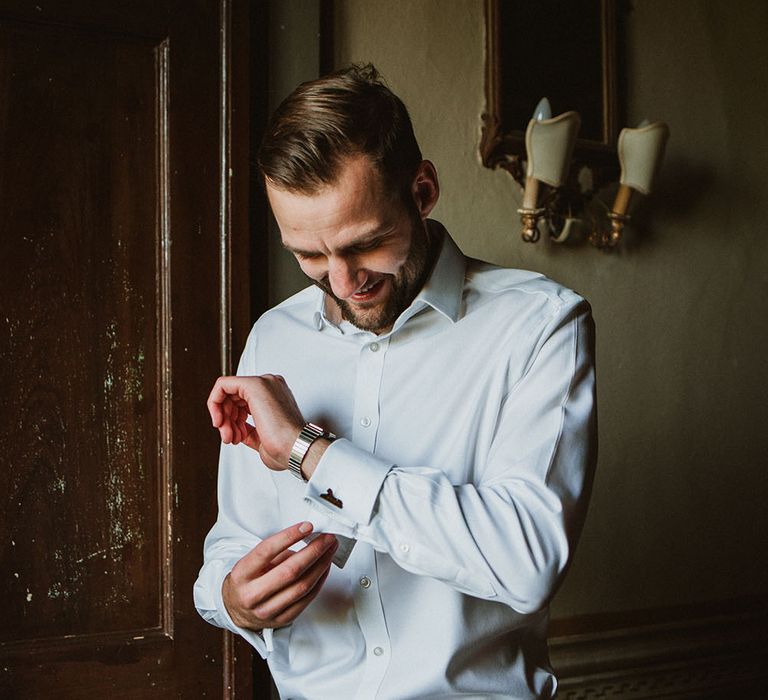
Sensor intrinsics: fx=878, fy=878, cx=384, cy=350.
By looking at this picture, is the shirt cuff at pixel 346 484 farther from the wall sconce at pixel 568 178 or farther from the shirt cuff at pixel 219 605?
the wall sconce at pixel 568 178

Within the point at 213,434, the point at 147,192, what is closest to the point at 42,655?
the point at 213,434

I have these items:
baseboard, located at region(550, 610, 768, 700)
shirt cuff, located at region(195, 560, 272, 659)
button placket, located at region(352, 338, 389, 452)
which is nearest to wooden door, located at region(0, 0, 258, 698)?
shirt cuff, located at region(195, 560, 272, 659)

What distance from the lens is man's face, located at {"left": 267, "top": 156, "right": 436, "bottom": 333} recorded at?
146 centimetres

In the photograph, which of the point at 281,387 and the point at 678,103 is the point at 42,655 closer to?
the point at 281,387

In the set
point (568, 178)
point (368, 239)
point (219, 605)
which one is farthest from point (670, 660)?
point (368, 239)

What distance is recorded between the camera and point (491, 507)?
1.35 m

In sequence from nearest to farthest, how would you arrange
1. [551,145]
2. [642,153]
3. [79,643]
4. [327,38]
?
1. [79,643]
2. [327,38]
3. [551,145]
4. [642,153]

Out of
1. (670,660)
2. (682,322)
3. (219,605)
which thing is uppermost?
(682,322)

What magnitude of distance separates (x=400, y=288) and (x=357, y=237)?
166 mm

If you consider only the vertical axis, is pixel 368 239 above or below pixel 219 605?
above

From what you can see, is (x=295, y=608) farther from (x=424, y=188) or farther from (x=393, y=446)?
(x=424, y=188)

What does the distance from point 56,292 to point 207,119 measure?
0.55m

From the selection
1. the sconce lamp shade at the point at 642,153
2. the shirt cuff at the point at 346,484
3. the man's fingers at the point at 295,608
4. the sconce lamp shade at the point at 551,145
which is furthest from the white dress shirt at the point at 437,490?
the sconce lamp shade at the point at 642,153

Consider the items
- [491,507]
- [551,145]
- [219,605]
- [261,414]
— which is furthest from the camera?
[551,145]
